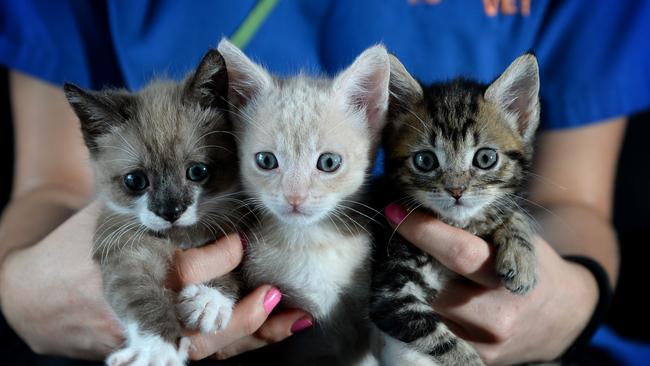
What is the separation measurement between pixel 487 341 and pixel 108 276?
0.74 meters

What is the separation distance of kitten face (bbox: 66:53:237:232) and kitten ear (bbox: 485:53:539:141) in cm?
50

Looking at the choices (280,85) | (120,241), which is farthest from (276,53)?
(120,241)

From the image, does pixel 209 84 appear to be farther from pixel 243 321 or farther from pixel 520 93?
pixel 520 93

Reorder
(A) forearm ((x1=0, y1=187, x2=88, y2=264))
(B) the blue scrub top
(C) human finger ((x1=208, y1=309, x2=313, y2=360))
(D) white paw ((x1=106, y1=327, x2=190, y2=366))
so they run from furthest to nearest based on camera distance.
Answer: (B) the blue scrub top
(A) forearm ((x1=0, y1=187, x2=88, y2=264))
(C) human finger ((x1=208, y1=309, x2=313, y2=360))
(D) white paw ((x1=106, y1=327, x2=190, y2=366))

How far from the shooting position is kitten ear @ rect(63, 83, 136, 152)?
37.9 inches

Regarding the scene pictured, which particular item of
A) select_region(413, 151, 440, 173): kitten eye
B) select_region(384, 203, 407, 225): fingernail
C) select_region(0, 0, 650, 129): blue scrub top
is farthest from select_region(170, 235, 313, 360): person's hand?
select_region(0, 0, 650, 129): blue scrub top

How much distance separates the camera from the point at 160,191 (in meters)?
0.94

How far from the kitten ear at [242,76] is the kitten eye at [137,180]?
0.22 m

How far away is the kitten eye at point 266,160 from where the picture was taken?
0.98 metres

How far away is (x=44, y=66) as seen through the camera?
4.89 feet

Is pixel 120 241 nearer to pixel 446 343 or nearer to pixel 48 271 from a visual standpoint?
pixel 48 271

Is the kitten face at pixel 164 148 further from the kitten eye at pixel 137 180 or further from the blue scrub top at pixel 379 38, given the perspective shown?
the blue scrub top at pixel 379 38

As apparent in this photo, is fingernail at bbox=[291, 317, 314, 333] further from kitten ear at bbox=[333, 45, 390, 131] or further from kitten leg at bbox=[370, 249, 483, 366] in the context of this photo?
kitten ear at bbox=[333, 45, 390, 131]

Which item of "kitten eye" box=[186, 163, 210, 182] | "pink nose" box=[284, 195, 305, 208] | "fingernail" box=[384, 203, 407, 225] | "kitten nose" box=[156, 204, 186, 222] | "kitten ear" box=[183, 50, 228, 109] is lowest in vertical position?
"fingernail" box=[384, 203, 407, 225]
